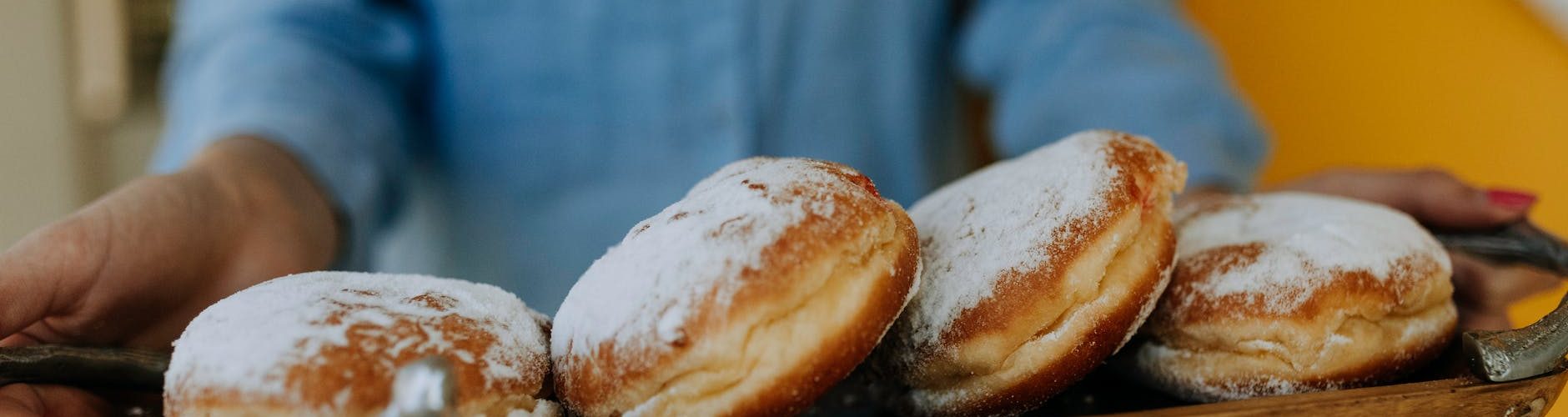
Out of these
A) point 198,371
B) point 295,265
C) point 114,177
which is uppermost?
point 198,371

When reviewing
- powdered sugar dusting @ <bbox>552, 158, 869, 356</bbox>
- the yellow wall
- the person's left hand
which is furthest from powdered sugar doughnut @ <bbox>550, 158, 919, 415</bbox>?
the yellow wall

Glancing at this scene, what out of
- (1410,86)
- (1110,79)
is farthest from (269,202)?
(1410,86)

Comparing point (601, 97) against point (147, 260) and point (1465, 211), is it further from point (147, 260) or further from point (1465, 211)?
point (1465, 211)

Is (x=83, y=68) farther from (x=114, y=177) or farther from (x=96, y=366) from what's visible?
(x=96, y=366)

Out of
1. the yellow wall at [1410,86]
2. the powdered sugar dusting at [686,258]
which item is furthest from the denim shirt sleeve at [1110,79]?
the powdered sugar dusting at [686,258]

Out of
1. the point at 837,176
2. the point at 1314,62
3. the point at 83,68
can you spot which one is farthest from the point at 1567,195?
the point at 83,68

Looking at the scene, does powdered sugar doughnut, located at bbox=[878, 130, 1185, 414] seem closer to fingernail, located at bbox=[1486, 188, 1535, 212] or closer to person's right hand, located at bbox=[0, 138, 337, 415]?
fingernail, located at bbox=[1486, 188, 1535, 212]
